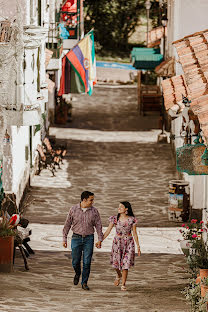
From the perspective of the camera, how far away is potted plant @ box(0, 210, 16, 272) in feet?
48.8

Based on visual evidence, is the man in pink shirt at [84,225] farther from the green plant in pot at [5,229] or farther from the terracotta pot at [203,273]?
the terracotta pot at [203,273]

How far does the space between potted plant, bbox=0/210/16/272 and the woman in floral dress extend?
2.02 meters

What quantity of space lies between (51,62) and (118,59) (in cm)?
3573

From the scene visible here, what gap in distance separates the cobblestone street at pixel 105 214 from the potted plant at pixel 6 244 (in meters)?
0.30

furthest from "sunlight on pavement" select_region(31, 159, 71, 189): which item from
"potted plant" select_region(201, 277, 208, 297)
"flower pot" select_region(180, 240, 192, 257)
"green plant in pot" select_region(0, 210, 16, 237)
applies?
"potted plant" select_region(201, 277, 208, 297)

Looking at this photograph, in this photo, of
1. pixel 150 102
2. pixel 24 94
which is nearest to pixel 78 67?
pixel 24 94

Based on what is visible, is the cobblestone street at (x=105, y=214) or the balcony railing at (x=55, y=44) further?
the balcony railing at (x=55, y=44)

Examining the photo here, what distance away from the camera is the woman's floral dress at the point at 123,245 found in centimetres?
1372

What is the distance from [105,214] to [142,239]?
2670 mm

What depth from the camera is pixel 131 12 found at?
202 ft

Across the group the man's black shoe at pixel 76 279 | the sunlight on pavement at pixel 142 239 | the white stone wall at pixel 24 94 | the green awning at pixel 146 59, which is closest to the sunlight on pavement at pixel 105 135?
the green awning at pixel 146 59

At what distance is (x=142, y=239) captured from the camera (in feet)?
60.9

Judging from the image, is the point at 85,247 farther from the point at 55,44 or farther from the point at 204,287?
the point at 55,44

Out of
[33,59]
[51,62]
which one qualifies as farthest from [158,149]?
[33,59]
